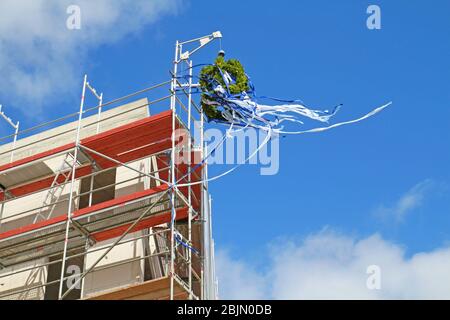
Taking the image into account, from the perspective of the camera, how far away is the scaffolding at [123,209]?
645 inches

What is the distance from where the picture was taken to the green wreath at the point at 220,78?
15984 mm

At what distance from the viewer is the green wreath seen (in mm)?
15984

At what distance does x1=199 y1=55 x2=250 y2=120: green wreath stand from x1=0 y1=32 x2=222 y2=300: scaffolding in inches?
49.1

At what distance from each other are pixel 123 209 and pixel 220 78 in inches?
150

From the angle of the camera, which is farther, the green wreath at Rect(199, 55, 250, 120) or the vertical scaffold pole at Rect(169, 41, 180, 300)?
the green wreath at Rect(199, 55, 250, 120)

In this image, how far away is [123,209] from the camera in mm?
17016

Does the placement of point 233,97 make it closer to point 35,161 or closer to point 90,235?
point 90,235

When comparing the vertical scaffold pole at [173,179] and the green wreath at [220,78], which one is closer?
the vertical scaffold pole at [173,179]

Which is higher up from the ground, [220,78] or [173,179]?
[220,78]

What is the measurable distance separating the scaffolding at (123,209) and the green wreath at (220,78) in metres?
1.25

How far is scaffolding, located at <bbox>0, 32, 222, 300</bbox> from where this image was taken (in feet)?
53.8

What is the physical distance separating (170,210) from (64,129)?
6.48 meters
